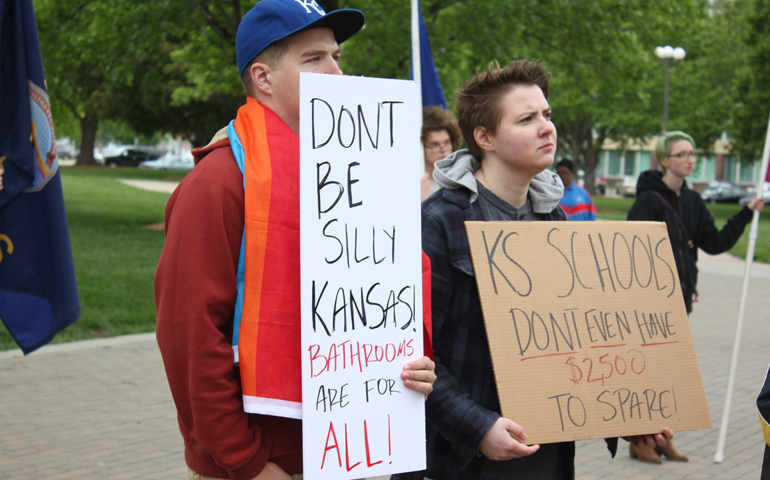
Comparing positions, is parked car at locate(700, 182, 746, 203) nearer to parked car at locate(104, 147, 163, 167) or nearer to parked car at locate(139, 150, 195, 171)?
parked car at locate(139, 150, 195, 171)

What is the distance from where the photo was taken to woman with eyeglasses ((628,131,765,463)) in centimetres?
499

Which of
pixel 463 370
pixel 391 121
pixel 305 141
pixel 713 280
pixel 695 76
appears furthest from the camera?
pixel 695 76

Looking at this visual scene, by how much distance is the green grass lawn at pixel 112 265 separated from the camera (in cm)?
779

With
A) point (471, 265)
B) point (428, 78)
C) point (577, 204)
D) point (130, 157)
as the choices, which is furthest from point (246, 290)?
point (130, 157)

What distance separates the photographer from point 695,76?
34.8m

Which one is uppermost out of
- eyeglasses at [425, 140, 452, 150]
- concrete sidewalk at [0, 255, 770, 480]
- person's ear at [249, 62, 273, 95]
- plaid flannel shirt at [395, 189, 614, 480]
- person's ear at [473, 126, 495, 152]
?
person's ear at [249, 62, 273, 95]

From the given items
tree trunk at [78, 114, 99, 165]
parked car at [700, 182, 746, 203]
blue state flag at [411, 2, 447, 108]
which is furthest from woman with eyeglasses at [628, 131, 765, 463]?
tree trunk at [78, 114, 99, 165]

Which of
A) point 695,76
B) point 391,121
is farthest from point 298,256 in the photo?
point 695,76

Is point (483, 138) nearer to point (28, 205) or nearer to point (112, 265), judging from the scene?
point (28, 205)

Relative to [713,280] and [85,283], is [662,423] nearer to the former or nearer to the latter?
[85,283]

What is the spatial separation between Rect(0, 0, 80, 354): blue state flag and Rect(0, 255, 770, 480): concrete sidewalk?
1162 millimetres

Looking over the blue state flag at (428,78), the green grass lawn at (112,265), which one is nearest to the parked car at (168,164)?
the green grass lawn at (112,265)

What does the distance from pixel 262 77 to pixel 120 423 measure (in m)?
3.96

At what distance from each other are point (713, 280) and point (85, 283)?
35.7 ft
